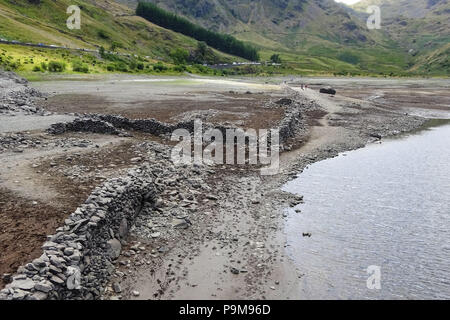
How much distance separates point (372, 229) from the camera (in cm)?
2305

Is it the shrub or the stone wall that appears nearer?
the stone wall

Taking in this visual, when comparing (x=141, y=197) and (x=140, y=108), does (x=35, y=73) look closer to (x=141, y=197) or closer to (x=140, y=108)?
(x=140, y=108)

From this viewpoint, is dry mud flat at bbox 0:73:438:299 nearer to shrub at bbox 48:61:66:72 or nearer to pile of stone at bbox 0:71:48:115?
pile of stone at bbox 0:71:48:115

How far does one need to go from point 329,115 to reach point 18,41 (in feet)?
376

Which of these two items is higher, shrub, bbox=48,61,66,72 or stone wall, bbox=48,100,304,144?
shrub, bbox=48,61,66,72

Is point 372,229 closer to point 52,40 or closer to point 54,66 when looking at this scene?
point 54,66

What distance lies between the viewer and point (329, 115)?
6988 centimetres

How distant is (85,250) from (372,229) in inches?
666
